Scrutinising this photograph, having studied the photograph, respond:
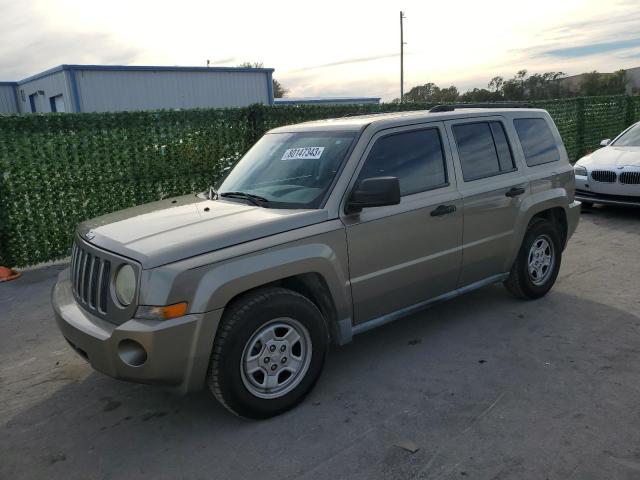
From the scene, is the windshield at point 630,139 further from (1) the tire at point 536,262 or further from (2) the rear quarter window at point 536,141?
(1) the tire at point 536,262

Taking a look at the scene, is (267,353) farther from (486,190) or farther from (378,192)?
(486,190)

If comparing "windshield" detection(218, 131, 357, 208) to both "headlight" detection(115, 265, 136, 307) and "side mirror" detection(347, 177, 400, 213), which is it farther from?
"headlight" detection(115, 265, 136, 307)

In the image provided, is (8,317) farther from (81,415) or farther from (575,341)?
(575,341)

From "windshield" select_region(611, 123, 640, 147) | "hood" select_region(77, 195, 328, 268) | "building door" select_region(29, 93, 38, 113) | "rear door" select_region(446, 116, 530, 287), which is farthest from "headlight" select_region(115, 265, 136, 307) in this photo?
"building door" select_region(29, 93, 38, 113)

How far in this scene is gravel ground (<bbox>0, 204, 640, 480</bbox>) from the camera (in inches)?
113

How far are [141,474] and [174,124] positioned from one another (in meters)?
6.34

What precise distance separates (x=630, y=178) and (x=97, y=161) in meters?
8.12

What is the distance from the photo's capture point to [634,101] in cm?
1695

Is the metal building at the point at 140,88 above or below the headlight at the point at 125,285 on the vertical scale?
above

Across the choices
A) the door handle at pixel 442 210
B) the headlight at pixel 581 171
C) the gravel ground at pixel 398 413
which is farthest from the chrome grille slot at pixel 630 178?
the door handle at pixel 442 210

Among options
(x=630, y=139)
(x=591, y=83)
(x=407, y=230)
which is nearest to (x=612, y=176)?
(x=630, y=139)

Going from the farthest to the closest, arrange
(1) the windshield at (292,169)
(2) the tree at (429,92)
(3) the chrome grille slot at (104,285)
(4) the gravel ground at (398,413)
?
(2) the tree at (429,92)
(1) the windshield at (292,169)
(3) the chrome grille slot at (104,285)
(4) the gravel ground at (398,413)

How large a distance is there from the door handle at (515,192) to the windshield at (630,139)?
610 centimetres

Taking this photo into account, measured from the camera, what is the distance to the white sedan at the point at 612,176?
330 inches
